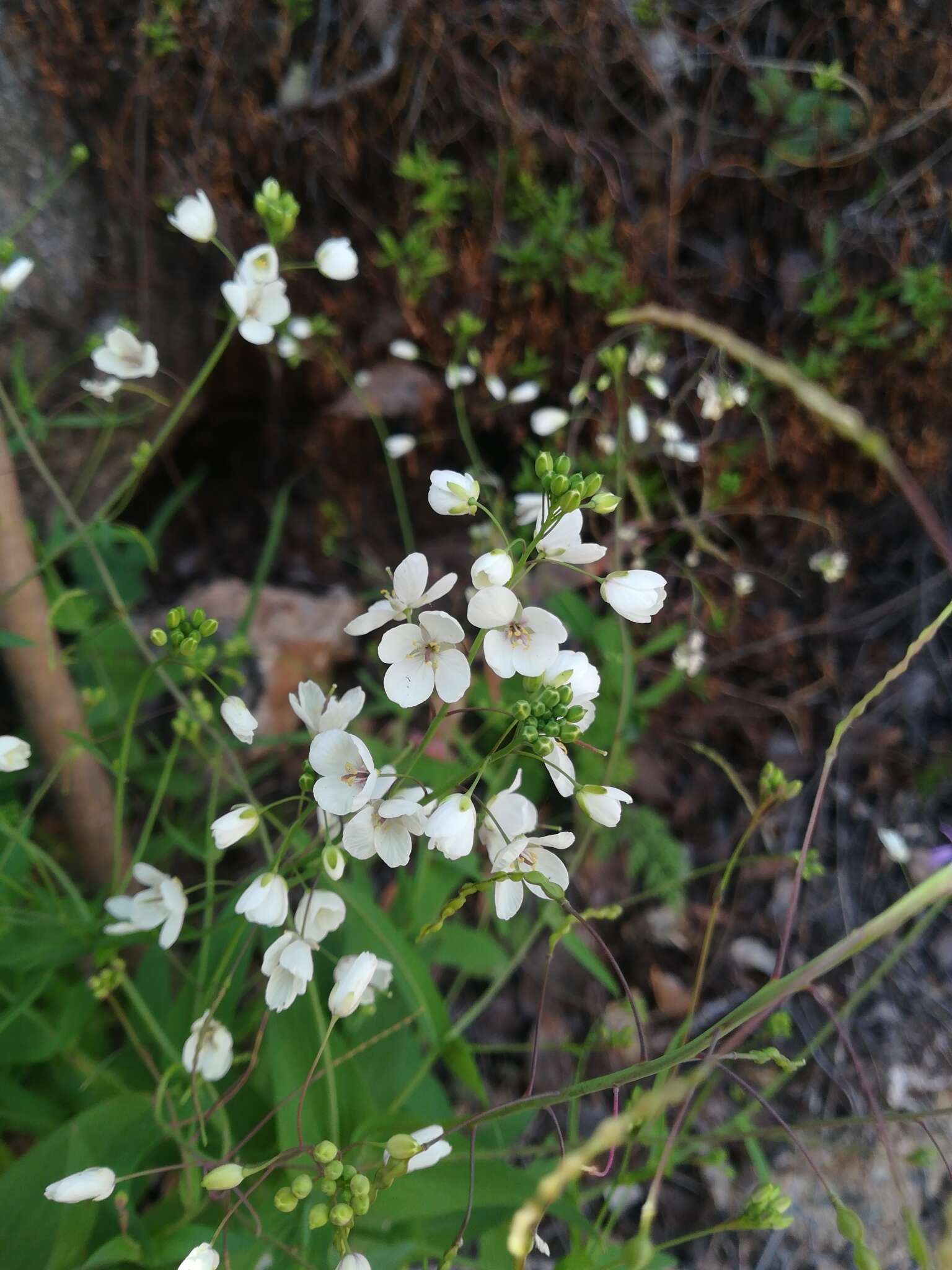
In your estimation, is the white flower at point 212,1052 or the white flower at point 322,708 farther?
the white flower at point 212,1052

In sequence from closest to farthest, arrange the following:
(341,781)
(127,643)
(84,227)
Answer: (341,781) → (127,643) → (84,227)

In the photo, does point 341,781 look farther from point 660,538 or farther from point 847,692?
point 847,692

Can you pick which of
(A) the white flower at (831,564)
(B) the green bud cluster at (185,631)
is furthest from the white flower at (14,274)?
(A) the white flower at (831,564)

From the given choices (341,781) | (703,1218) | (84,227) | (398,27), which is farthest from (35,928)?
(398,27)

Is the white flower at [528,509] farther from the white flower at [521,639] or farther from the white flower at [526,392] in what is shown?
the white flower at [526,392]

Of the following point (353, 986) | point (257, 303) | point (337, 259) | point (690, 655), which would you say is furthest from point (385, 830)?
point (690, 655)

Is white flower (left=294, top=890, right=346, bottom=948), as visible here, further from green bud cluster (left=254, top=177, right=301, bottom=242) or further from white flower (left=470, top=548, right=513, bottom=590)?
green bud cluster (left=254, top=177, right=301, bottom=242)

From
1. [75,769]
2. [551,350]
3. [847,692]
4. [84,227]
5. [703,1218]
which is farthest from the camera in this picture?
[847,692]
